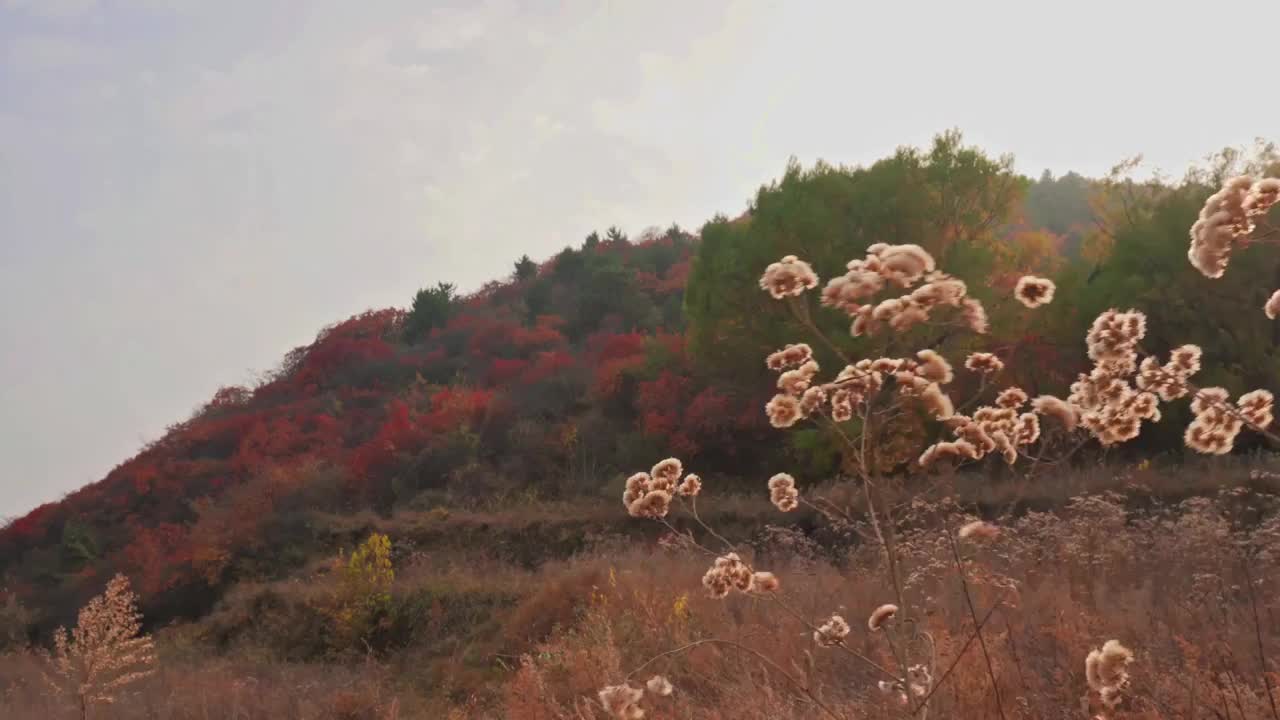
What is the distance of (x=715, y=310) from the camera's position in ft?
57.0

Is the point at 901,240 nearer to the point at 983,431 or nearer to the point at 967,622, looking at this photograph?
the point at 967,622

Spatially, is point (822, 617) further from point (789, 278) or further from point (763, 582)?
point (789, 278)

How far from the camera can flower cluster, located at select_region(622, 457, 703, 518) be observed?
2.97m

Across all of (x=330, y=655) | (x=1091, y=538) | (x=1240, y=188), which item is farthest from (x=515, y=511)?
(x=1240, y=188)

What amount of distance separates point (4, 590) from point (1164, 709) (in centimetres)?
2672

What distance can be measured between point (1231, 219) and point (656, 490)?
1957mm

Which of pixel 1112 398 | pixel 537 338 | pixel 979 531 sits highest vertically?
pixel 537 338

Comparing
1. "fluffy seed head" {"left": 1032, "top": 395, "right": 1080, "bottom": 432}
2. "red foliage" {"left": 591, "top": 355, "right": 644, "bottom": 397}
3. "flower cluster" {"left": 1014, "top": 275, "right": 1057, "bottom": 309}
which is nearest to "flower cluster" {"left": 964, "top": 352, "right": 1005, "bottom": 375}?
"flower cluster" {"left": 1014, "top": 275, "right": 1057, "bottom": 309}

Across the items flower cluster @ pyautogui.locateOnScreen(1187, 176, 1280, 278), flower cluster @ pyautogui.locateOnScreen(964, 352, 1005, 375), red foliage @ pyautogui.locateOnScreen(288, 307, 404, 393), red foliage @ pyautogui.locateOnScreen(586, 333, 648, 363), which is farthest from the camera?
red foliage @ pyautogui.locateOnScreen(288, 307, 404, 393)

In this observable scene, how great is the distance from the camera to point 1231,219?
5.88ft

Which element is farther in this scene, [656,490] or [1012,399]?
[656,490]

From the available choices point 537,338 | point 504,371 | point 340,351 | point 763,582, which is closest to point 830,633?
point 763,582

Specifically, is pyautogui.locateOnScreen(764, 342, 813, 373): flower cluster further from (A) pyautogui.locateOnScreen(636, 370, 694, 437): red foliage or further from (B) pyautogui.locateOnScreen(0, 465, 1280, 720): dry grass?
(A) pyautogui.locateOnScreen(636, 370, 694, 437): red foliage

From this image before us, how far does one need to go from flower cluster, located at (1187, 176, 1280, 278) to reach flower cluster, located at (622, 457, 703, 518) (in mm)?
1713
